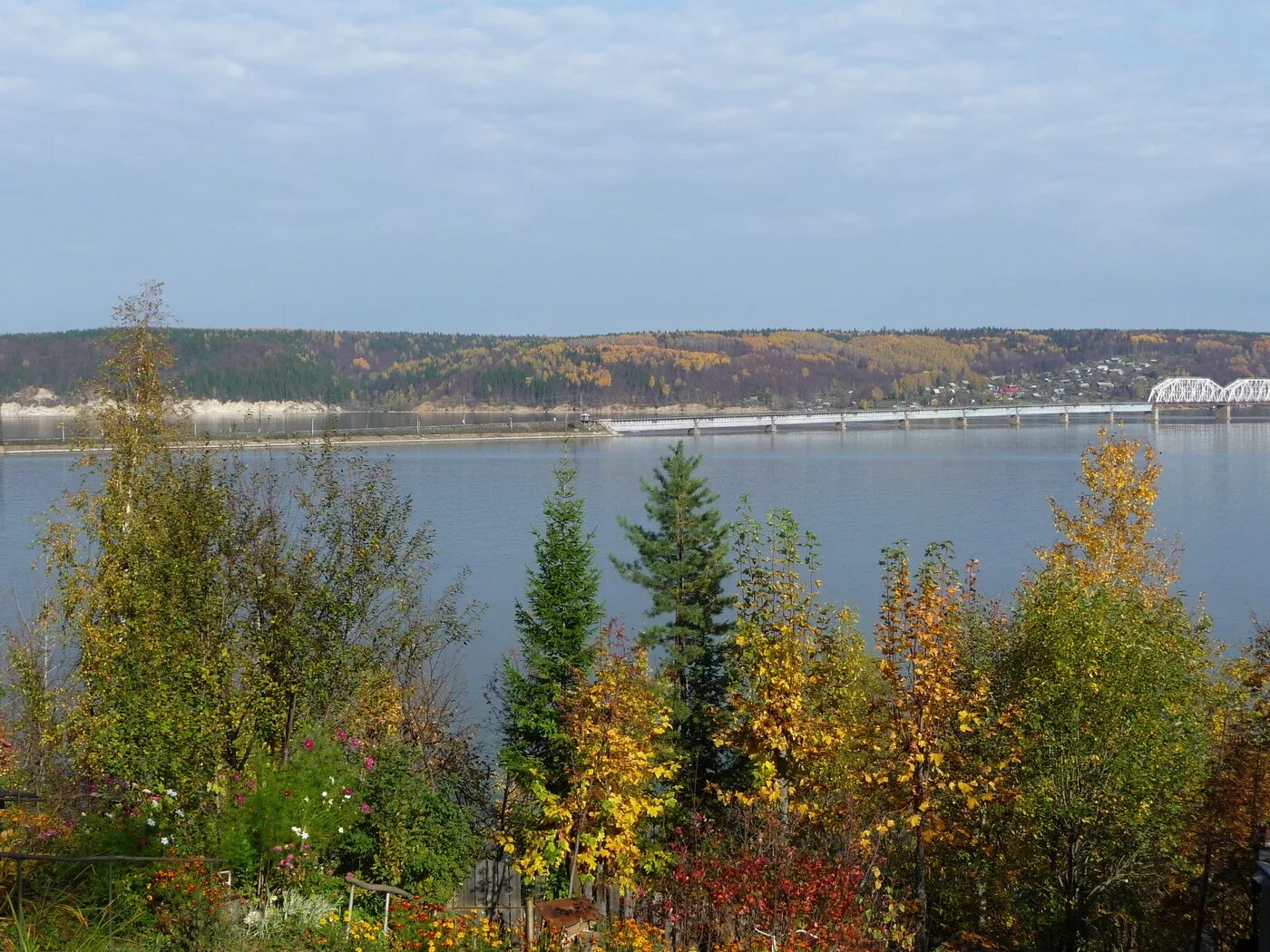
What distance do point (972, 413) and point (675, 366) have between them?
4180cm

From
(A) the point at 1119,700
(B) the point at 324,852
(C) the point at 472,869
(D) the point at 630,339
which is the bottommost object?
(C) the point at 472,869

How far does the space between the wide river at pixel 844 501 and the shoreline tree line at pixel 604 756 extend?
23.7 ft

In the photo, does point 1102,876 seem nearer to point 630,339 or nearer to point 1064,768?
point 1064,768

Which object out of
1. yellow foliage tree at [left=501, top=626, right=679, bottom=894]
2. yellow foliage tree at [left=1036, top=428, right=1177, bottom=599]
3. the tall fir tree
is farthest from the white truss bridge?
yellow foliage tree at [left=501, top=626, right=679, bottom=894]

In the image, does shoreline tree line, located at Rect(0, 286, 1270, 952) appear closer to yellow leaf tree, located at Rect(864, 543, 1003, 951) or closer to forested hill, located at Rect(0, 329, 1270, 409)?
yellow leaf tree, located at Rect(864, 543, 1003, 951)

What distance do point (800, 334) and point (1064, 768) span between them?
541ft


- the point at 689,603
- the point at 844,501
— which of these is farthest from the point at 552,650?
the point at 844,501

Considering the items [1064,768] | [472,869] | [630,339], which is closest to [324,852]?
[472,869]

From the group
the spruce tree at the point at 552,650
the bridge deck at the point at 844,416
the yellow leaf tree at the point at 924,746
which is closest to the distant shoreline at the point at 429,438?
the bridge deck at the point at 844,416

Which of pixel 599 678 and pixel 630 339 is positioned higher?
pixel 630 339

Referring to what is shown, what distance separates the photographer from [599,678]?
1320 centimetres

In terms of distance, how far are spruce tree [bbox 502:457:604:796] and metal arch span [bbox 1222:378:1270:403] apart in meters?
139

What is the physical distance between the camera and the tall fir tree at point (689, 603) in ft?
54.3

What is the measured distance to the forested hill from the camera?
140 meters
